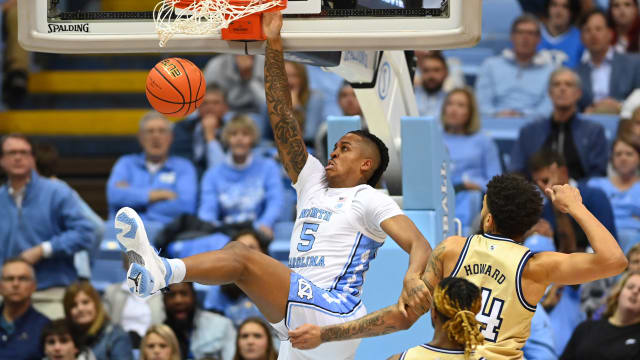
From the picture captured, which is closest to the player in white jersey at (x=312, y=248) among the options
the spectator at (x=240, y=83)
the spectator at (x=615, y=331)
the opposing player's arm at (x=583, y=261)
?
the opposing player's arm at (x=583, y=261)

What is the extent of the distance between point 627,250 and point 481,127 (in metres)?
2.34

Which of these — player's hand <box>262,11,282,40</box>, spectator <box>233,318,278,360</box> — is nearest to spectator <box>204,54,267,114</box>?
spectator <box>233,318,278,360</box>

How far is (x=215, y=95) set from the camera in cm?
1066

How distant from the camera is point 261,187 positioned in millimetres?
9789

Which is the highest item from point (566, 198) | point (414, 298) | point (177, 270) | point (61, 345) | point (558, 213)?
point (566, 198)

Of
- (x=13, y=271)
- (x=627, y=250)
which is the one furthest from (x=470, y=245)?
(x=13, y=271)

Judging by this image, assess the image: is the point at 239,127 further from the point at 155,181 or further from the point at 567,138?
the point at 567,138

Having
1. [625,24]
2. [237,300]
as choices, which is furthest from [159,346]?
[625,24]

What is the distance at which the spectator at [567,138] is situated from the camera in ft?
32.0

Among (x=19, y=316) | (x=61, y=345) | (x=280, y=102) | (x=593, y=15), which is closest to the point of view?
(x=280, y=102)

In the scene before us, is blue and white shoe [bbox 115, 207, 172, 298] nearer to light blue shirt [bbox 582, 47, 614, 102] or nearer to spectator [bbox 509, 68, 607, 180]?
spectator [bbox 509, 68, 607, 180]

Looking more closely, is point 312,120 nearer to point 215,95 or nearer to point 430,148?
point 215,95

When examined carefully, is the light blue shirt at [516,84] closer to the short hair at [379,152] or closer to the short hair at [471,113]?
the short hair at [471,113]

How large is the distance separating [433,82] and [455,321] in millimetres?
6574
